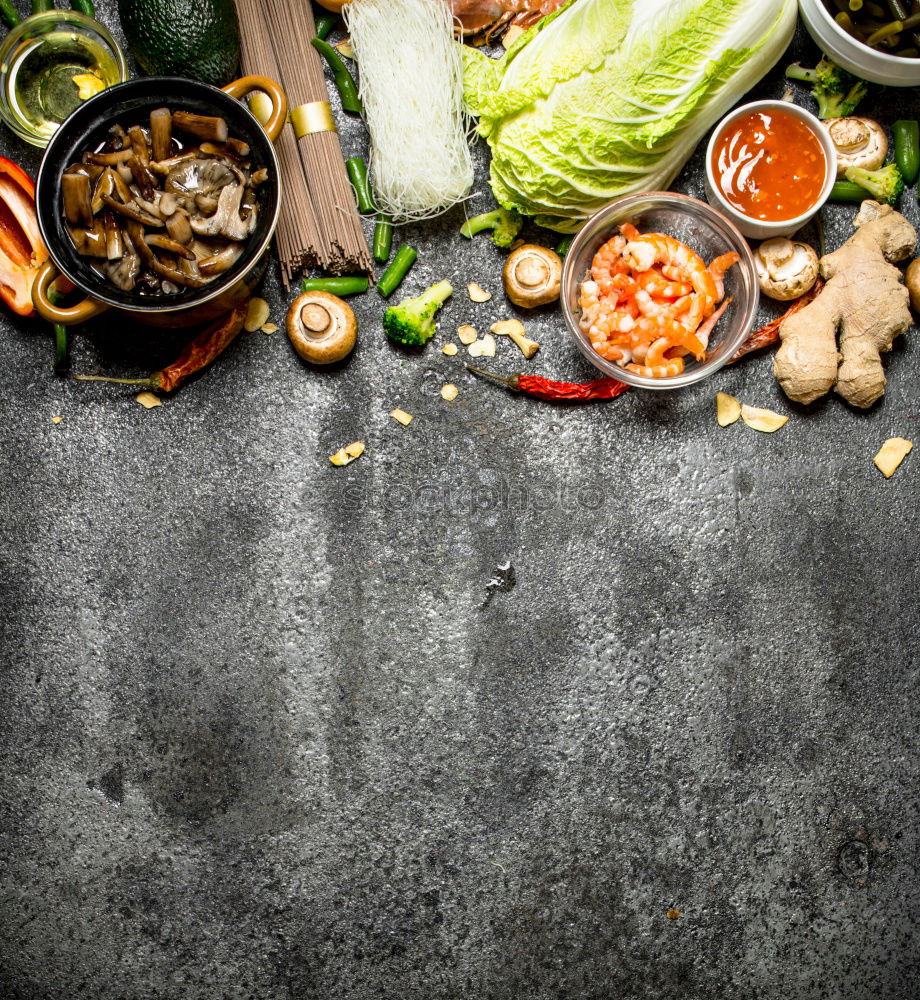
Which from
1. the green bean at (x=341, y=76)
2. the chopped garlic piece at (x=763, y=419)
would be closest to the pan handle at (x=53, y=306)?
the green bean at (x=341, y=76)

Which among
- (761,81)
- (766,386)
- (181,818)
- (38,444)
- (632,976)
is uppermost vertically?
(761,81)

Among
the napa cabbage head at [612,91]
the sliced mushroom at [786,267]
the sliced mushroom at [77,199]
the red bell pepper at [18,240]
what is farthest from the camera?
the sliced mushroom at [786,267]

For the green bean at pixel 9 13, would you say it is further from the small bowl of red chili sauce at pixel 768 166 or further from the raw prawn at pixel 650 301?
the small bowl of red chili sauce at pixel 768 166

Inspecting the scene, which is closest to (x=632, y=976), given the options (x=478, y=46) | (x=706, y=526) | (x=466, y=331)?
(x=706, y=526)

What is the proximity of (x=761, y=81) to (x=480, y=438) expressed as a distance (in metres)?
1.49

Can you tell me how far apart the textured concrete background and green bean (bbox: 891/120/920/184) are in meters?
0.61

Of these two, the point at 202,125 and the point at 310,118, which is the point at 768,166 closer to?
the point at 310,118

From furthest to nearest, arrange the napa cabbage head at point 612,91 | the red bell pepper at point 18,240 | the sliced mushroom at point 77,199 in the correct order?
the red bell pepper at point 18,240 < the napa cabbage head at point 612,91 < the sliced mushroom at point 77,199

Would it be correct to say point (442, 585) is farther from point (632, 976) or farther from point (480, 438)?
point (632, 976)

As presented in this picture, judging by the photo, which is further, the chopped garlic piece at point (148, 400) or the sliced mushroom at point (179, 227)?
the chopped garlic piece at point (148, 400)

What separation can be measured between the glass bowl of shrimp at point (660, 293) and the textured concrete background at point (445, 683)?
14cm

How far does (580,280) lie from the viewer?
2.54 m

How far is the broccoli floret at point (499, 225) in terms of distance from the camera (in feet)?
8.27

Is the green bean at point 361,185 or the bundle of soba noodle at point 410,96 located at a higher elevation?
the bundle of soba noodle at point 410,96
